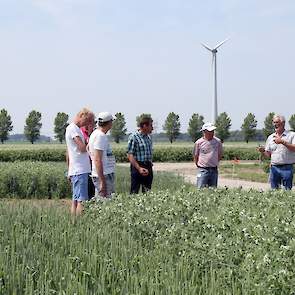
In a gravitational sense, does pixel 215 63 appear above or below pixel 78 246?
above

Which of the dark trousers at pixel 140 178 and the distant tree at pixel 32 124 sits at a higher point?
the distant tree at pixel 32 124

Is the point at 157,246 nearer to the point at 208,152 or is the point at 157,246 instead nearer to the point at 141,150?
the point at 141,150

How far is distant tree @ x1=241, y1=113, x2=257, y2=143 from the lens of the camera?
232 feet

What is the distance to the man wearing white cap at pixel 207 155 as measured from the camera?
8.28 metres

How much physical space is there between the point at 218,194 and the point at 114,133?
65643 mm

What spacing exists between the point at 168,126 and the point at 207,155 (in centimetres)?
6629

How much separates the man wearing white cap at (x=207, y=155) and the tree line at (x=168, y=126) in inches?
2292

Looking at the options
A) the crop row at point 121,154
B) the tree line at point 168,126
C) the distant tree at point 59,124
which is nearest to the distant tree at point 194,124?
the tree line at point 168,126

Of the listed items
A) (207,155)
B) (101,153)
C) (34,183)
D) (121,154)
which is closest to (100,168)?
(101,153)

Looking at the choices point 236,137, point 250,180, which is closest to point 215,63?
point 250,180

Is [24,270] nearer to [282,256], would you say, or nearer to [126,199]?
[282,256]

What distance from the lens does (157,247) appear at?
4.23 meters

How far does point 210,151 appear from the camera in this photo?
831 cm

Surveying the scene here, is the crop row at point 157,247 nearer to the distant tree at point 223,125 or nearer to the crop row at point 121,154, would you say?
the crop row at point 121,154
